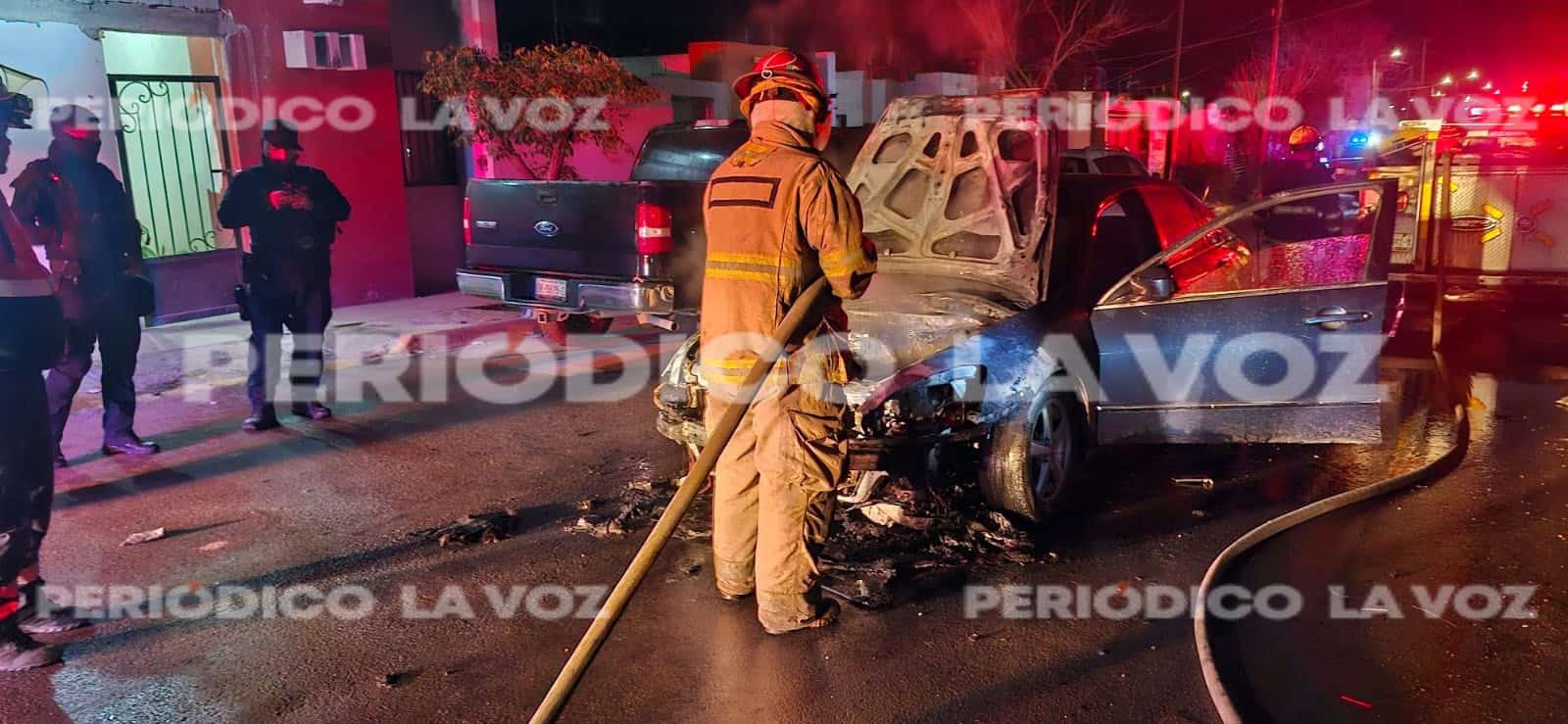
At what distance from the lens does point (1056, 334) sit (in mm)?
4773

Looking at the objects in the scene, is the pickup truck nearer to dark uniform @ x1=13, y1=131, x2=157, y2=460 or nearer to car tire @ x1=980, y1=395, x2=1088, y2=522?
dark uniform @ x1=13, y1=131, x2=157, y2=460

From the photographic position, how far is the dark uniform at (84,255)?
540 centimetres

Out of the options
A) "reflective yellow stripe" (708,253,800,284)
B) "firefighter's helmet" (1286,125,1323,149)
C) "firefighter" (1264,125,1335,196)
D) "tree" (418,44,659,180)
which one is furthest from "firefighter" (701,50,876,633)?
"firefighter's helmet" (1286,125,1323,149)

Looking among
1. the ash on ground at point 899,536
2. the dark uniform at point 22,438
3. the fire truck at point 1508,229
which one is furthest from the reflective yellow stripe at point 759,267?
the fire truck at point 1508,229

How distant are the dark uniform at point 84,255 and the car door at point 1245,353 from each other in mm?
5247

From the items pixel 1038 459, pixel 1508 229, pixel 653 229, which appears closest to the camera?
pixel 1038 459

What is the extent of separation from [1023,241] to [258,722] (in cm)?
377

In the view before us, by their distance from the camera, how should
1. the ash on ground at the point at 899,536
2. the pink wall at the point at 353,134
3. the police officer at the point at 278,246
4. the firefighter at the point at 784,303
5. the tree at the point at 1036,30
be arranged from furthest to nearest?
the tree at the point at 1036,30 < the pink wall at the point at 353,134 < the police officer at the point at 278,246 < the ash on ground at the point at 899,536 < the firefighter at the point at 784,303

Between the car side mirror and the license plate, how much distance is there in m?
4.22

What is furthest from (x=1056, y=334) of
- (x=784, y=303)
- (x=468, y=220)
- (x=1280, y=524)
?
(x=468, y=220)

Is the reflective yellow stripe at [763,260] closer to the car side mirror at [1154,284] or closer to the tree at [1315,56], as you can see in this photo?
the car side mirror at [1154,284]

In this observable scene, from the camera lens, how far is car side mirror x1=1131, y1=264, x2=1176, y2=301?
474 centimetres

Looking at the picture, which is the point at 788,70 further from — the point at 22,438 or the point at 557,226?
the point at 557,226

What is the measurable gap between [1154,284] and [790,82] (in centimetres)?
216
